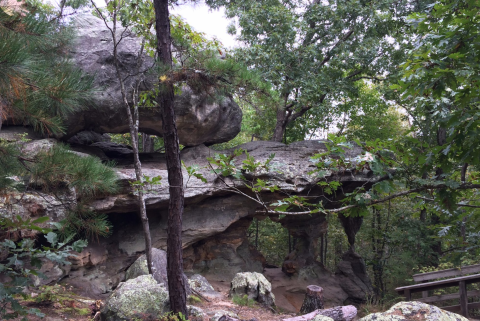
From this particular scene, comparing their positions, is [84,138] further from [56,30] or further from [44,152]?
[44,152]

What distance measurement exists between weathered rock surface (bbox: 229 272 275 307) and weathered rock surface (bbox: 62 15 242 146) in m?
4.12

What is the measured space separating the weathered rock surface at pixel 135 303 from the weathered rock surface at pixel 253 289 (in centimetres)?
335

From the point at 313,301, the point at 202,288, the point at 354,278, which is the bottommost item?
the point at 354,278

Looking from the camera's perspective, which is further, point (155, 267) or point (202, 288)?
point (202, 288)

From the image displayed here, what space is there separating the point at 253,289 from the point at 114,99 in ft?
18.1

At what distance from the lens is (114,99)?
795cm

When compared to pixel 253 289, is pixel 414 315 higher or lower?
higher

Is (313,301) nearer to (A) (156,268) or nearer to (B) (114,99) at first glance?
(A) (156,268)

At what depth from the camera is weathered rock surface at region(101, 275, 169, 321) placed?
14.2 feet

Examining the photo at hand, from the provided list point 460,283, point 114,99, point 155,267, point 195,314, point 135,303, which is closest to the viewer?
point 135,303

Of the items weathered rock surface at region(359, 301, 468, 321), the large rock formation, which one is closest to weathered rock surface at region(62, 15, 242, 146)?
the large rock formation

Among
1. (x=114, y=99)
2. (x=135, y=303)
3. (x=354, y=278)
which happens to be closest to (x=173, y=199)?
(x=135, y=303)

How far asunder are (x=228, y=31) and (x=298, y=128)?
4.83 metres

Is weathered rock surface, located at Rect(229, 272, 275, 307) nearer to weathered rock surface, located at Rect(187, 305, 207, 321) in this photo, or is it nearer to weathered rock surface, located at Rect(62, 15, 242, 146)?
weathered rock surface, located at Rect(187, 305, 207, 321)
